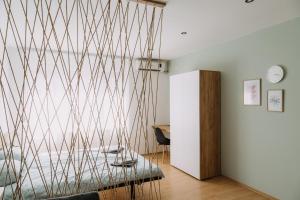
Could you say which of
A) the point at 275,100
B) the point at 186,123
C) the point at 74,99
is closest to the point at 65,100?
the point at 186,123

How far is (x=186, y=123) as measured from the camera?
357cm

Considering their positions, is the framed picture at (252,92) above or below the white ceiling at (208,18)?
below

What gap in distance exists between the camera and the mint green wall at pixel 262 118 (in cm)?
249

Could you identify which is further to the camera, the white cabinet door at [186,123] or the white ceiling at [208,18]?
the white cabinet door at [186,123]

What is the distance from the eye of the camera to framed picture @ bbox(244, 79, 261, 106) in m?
2.87

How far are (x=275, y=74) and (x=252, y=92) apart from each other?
41cm

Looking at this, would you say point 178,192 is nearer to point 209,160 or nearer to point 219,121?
point 209,160

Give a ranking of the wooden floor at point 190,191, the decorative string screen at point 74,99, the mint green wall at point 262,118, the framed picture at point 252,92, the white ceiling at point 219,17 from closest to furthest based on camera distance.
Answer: the decorative string screen at point 74,99
the white ceiling at point 219,17
the mint green wall at point 262,118
the wooden floor at point 190,191
the framed picture at point 252,92

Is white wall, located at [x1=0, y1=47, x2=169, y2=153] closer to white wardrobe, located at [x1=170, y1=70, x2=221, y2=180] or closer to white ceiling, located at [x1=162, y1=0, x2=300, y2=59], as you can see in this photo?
white wardrobe, located at [x1=170, y1=70, x2=221, y2=180]

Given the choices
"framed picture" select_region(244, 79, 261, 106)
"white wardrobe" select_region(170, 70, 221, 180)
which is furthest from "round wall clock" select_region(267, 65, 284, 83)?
"white wardrobe" select_region(170, 70, 221, 180)

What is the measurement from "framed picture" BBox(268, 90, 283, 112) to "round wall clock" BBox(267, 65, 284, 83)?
0.15 m

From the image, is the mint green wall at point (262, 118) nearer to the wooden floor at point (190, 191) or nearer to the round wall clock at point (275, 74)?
the round wall clock at point (275, 74)

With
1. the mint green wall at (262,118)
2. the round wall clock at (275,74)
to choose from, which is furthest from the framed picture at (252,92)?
the round wall clock at (275,74)

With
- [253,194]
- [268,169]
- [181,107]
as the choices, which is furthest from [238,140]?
[181,107]
